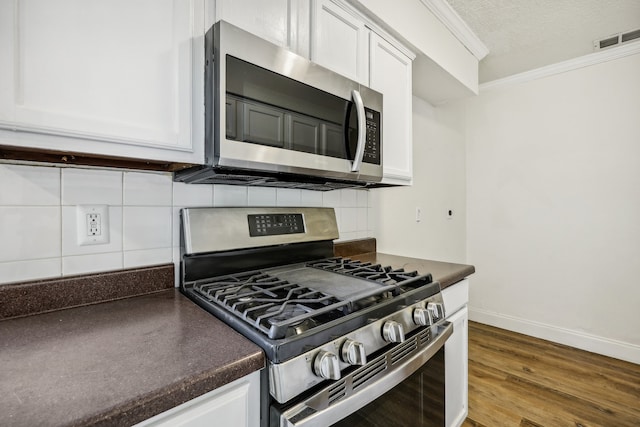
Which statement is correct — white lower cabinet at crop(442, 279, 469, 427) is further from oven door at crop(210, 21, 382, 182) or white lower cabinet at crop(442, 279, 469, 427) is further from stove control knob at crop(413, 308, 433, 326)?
oven door at crop(210, 21, 382, 182)

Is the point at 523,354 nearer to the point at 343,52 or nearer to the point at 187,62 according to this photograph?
the point at 343,52

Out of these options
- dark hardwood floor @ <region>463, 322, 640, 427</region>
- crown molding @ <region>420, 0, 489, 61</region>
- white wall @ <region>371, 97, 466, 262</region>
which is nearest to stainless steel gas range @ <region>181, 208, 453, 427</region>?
white wall @ <region>371, 97, 466, 262</region>

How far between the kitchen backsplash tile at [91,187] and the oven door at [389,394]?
821 millimetres

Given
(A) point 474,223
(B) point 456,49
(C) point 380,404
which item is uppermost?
(B) point 456,49

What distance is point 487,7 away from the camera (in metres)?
1.78

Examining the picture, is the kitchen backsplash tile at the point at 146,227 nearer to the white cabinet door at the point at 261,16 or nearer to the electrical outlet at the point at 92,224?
the electrical outlet at the point at 92,224

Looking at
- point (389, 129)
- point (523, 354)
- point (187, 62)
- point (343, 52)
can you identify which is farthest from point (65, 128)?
point (523, 354)

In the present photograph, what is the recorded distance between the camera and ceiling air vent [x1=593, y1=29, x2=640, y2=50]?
2121 mm

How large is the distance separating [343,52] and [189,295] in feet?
3.67

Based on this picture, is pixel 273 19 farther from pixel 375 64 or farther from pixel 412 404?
pixel 412 404

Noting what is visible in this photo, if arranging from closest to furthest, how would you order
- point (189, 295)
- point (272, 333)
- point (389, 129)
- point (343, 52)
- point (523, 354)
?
point (272, 333) < point (189, 295) < point (343, 52) < point (389, 129) < point (523, 354)

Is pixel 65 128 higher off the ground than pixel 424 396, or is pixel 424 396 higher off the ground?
pixel 65 128

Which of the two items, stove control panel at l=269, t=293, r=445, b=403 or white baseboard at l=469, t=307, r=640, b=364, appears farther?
white baseboard at l=469, t=307, r=640, b=364

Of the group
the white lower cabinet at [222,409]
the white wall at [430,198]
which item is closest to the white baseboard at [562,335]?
the white wall at [430,198]
